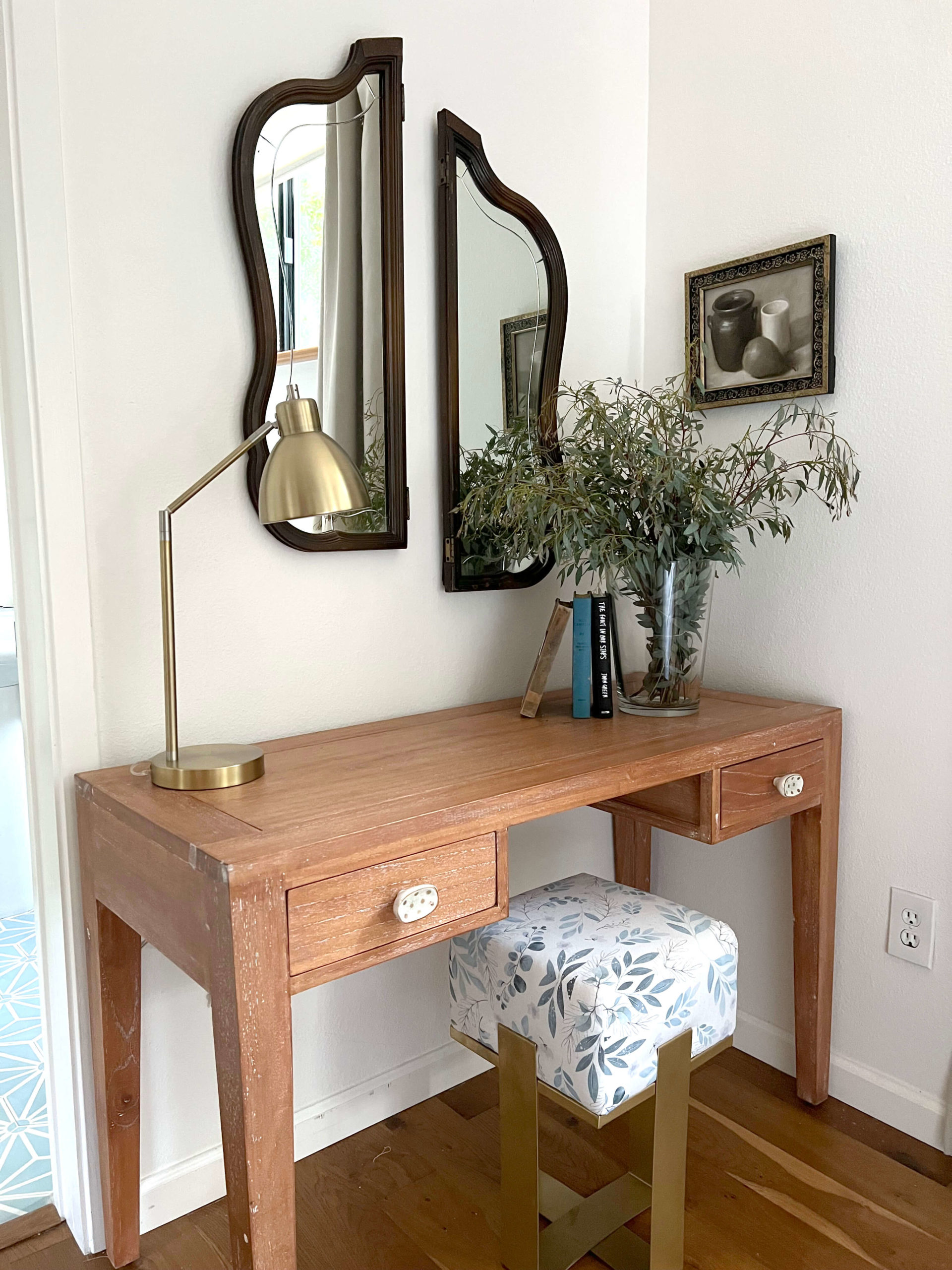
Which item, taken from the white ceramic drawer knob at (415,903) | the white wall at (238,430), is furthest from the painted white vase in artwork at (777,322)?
the white ceramic drawer knob at (415,903)

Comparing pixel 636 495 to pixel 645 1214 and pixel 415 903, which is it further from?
pixel 645 1214

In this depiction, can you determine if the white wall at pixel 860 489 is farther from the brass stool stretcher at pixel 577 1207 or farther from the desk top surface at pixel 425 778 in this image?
the brass stool stretcher at pixel 577 1207

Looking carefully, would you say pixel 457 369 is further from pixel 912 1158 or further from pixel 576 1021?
pixel 912 1158

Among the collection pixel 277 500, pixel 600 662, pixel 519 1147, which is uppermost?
pixel 277 500

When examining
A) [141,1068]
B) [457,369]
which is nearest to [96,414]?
[457,369]

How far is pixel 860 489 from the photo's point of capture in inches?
69.1

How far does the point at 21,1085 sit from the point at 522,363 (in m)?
1.78

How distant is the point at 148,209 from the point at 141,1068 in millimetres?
1307

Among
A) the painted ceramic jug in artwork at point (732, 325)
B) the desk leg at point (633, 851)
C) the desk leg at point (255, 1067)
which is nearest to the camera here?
the desk leg at point (255, 1067)

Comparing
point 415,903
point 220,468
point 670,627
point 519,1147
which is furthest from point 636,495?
point 519,1147

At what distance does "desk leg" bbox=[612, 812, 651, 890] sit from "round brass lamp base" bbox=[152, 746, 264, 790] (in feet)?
3.38

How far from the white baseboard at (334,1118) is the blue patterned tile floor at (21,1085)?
226mm

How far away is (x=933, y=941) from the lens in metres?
1.69

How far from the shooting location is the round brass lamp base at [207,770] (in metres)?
1.26
